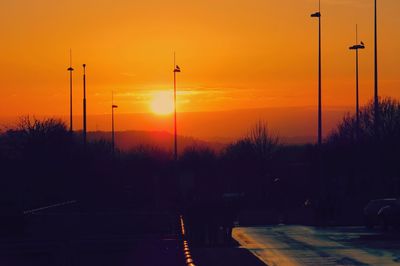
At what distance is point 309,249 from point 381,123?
69547 mm

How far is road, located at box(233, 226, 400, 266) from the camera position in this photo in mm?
28891

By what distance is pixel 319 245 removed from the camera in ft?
117

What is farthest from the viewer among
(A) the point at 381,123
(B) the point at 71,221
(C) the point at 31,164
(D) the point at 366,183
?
(A) the point at 381,123

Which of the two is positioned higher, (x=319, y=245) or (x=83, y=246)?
(x=83, y=246)

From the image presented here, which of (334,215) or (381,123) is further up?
(381,123)

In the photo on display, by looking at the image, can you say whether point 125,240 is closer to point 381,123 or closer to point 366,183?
point 366,183

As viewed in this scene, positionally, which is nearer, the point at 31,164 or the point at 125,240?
the point at 125,240

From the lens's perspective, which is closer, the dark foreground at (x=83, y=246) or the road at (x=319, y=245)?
the dark foreground at (x=83, y=246)

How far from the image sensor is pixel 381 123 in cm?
10131

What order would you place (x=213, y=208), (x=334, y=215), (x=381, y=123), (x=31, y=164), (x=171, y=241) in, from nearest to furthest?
1. (x=171, y=241)
2. (x=213, y=208)
3. (x=334, y=215)
4. (x=31, y=164)
5. (x=381, y=123)

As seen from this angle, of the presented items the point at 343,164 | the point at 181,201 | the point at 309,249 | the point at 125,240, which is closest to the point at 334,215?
the point at 181,201

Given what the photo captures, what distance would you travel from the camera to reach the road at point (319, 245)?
28.9 meters

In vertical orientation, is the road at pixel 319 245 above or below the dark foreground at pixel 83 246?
below

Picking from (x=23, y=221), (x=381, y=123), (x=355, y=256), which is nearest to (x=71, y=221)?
(x=23, y=221)
